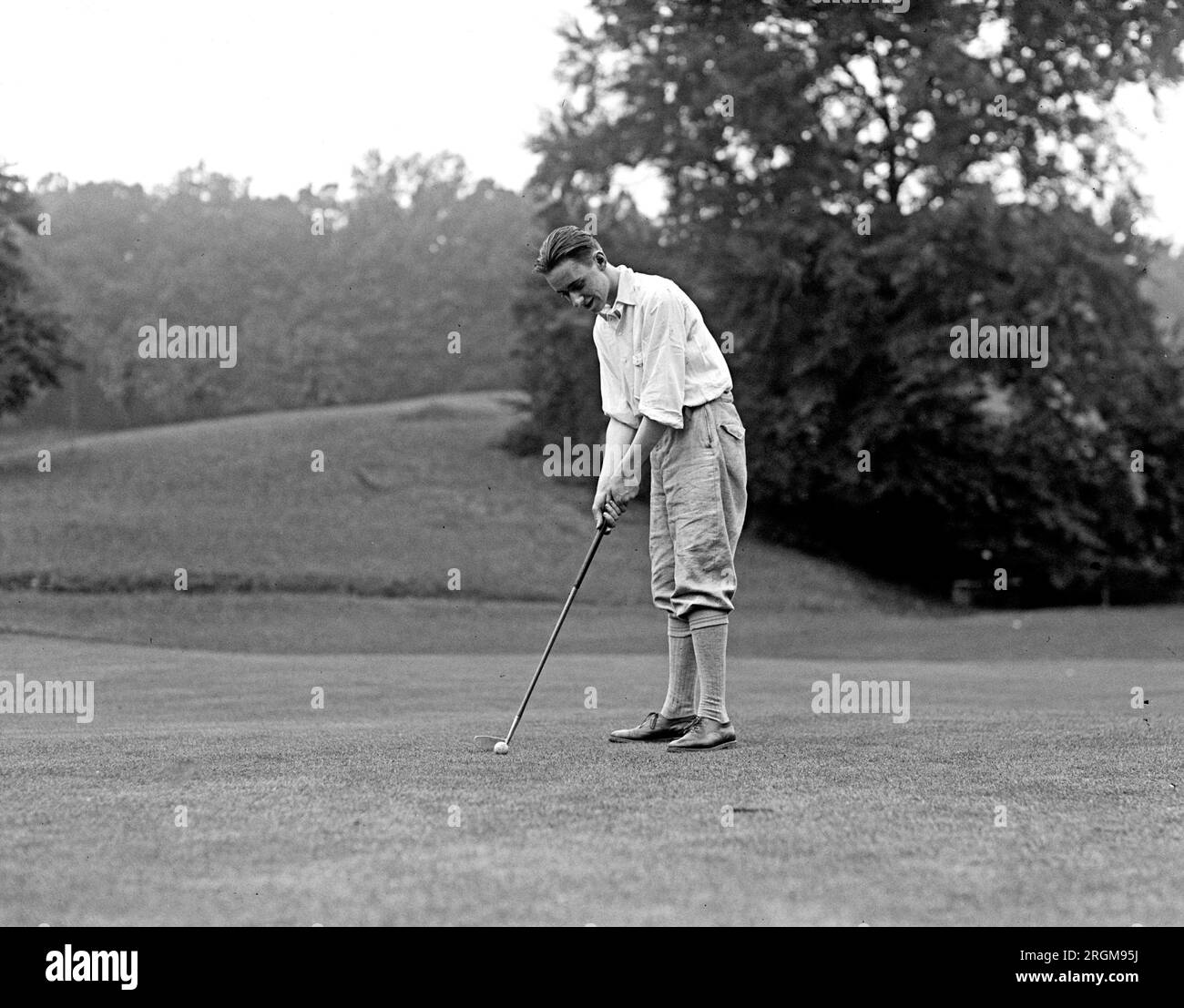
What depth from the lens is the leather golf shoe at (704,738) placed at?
22.3ft

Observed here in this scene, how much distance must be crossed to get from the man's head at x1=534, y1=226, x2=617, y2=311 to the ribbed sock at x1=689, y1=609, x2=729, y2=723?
1.50m

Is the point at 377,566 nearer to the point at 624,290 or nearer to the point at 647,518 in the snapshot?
the point at 647,518

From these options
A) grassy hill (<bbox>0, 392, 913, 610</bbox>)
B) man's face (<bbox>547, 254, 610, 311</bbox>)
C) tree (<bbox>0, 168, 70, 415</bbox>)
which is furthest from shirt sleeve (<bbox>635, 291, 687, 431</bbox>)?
tree (<bbox>0, 168, 70, 415</bbox>)

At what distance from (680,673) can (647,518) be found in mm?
31716

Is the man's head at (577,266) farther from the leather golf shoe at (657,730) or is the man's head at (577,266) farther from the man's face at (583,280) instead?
the leather golf shoe at (657,730)

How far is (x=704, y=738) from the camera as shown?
6.89 m

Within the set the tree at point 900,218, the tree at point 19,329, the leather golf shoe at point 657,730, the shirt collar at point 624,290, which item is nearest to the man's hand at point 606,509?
Answer: the shirt collar at point 624,290

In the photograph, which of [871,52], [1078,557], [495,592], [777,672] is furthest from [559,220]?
[777,672]

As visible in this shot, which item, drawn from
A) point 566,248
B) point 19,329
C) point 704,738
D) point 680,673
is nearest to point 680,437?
point 566,248

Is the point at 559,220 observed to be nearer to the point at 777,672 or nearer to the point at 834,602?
the point at 834,602

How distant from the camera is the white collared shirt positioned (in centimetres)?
692

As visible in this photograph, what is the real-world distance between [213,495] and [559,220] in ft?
34.5

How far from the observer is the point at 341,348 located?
6494 centimetres

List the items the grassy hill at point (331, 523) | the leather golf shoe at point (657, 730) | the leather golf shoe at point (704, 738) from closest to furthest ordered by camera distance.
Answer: the leather golf shoe at point (704, 738) → the leather golf shoe at point (657, 730) → the grassy hill at point (331, 523)
